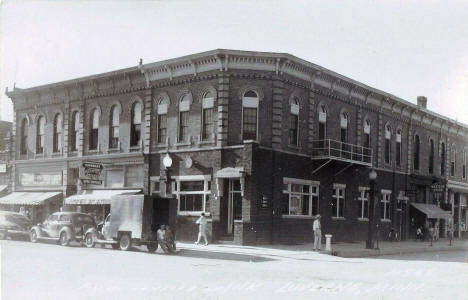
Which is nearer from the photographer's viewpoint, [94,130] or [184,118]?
[184,118]

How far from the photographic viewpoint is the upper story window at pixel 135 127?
1297 inches

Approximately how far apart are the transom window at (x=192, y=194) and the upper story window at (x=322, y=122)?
7.78 meters

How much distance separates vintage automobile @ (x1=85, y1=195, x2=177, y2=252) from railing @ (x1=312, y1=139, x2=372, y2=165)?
402 inches

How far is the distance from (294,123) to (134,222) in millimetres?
11184

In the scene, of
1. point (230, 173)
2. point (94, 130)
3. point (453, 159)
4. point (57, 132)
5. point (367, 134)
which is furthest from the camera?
point (453, 159)

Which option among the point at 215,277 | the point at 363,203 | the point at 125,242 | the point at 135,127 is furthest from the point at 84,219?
the point at 363,203

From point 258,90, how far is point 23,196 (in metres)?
19.2

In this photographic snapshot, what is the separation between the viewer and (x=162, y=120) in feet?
104

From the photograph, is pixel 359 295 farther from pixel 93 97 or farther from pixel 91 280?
pixel 93 97

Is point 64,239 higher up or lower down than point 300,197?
lower down

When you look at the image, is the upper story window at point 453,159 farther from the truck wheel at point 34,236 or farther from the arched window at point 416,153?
the truck wheel at point 34,236

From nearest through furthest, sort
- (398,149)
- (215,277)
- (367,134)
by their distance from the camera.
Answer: (215,277)
(367,134)
(398,149)

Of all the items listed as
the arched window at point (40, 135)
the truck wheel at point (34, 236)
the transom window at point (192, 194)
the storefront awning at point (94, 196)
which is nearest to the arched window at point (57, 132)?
the arched window at point (40, 135)

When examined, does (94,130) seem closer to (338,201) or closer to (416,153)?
(338,201)
